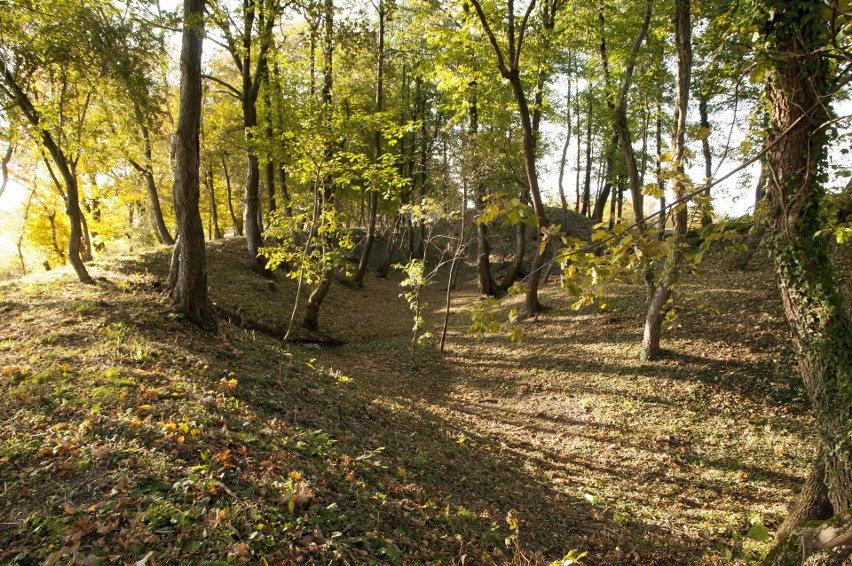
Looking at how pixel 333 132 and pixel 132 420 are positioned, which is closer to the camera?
pixel 132 420

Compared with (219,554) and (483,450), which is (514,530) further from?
(219,554)

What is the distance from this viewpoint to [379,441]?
6.05m

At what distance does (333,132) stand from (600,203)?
22.1m

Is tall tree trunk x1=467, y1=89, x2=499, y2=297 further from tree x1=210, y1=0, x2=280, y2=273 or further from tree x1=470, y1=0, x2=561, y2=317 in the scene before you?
tree x1=210, y1=0, x2=280, y2=273

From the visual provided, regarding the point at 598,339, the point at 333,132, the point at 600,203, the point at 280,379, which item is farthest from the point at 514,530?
the point at 600,203

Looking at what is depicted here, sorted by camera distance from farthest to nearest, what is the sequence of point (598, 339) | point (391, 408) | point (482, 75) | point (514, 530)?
point (482, 75), point (598, 339), point (391, 408), point (514, 530)

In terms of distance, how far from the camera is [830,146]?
3387mm

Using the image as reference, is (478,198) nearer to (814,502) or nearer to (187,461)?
(814,502)

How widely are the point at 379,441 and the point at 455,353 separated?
21.4 ft

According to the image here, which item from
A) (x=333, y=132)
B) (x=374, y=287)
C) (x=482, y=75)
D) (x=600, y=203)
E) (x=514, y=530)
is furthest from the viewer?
(x=600, y=203)

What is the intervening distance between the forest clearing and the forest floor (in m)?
0.04

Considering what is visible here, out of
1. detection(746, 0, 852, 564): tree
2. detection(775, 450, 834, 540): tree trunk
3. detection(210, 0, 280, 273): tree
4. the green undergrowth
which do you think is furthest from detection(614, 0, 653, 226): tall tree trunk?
detection(210, 0, 280, 273): tree

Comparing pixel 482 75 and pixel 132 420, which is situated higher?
pixel 482 75

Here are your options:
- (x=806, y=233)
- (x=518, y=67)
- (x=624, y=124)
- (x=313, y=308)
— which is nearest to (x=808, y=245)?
(x=806, y=233)
